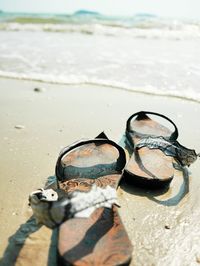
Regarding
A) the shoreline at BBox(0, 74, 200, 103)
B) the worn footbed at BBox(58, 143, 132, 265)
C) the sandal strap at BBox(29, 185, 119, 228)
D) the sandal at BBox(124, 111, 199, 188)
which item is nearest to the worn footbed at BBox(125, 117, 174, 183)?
the sandal at BBox(124, 111, 199, 188)

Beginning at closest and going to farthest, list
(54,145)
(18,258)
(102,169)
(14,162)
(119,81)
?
(18,258), (102,169), (14,162), (54,145), (119,81)

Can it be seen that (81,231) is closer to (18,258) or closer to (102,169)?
(18,258)

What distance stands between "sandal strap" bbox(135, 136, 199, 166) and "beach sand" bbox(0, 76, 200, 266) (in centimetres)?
12

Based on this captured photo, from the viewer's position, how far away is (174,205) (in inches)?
77.9

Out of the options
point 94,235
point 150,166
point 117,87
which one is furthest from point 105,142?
point 117,87

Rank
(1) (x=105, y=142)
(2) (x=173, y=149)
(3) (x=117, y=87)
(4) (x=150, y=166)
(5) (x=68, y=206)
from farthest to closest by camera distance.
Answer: (3) (x=117, y=87) < (2) (x=173, y=149) < (4) (x=150, y=166) < (1) (x=105, y=142) < (5) (x=68, y=206)

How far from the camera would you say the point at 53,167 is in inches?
94.2

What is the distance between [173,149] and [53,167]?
88 centimetres

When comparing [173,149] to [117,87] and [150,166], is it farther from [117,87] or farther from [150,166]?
[117,87]

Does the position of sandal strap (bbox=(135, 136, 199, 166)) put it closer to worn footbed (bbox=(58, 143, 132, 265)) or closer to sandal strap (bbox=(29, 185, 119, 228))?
worn footbed (bbox=(58, 143, 132, 265))

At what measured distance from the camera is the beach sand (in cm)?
159

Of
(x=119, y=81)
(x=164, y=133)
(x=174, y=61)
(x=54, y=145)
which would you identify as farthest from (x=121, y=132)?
(x=174, y=61)

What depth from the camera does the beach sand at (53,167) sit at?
1.59 metres

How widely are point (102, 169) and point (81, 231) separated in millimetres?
735
